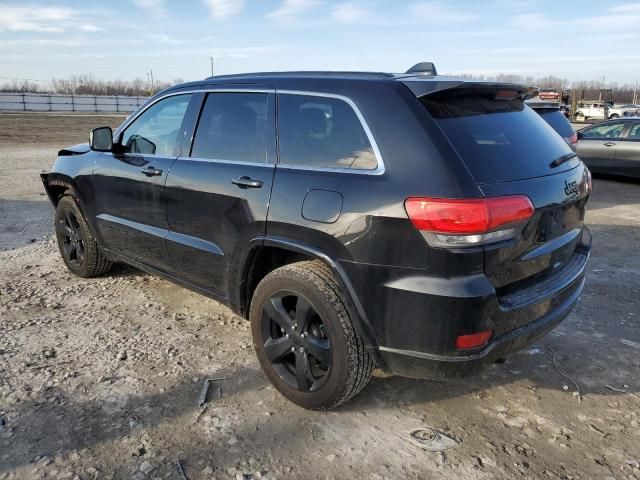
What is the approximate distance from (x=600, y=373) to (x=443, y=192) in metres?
2.01

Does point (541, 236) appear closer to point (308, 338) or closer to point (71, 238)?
point (308, 338)

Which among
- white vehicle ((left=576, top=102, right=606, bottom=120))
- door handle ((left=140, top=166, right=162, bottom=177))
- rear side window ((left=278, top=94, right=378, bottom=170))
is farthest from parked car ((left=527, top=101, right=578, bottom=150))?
white vehicle ((left=576, top=102, right=606, bottom=120))

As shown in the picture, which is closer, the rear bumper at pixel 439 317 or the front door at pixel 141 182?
the rear bumper at pixel 439 317

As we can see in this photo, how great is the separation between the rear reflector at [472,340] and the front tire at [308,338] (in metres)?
0.53

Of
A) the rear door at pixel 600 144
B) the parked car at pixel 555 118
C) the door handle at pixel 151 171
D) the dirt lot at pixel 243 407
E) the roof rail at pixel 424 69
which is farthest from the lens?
the rear door at pixel 600 144

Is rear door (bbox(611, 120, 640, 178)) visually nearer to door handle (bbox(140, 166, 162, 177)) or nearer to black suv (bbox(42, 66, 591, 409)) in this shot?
black suv (bbox(42, 66, 591, 409))

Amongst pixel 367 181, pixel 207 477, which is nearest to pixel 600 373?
pixel 367 181

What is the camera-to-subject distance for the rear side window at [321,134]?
2770 millimetres

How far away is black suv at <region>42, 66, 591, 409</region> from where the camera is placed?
246 centimetres

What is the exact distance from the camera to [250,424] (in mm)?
2928

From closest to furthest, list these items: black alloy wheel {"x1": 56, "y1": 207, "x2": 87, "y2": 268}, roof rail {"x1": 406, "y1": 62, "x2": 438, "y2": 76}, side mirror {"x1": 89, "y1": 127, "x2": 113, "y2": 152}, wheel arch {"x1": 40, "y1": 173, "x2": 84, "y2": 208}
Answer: roof rail {"x1": 406, "y1": 62, "x2": 438, "y2": 76} < side mirror {"x1": 89, "y1": 127, "x2": 113, "y2": 152} < wheel arch {"x1": 40, "y1": 173, "x2": 84, "y2": 208} < black alloy wheel {"x1": 56, "y1": 207, "x2": 87, "y2": 268}

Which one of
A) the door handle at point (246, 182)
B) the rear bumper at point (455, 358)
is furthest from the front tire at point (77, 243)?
the rear bumper at point (455, 358)

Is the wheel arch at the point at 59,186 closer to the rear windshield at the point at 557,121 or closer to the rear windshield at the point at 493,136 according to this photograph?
the rear windshield at the point at 493,136

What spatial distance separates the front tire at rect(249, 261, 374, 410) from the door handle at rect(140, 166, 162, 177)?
1.34 meters
